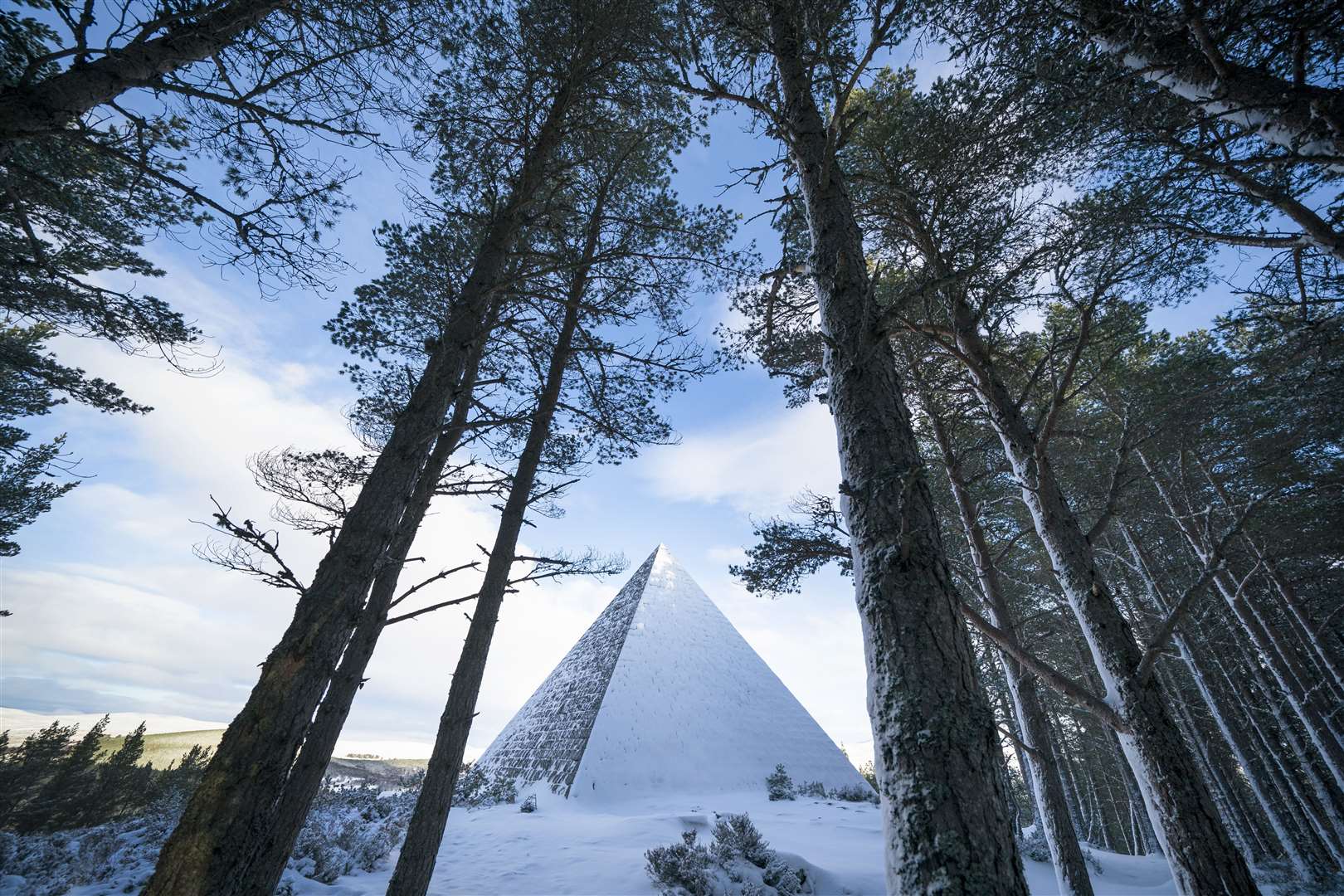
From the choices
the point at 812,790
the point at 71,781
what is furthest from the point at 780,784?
the point at 71,781

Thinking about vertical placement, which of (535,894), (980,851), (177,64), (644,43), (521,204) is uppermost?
(644,43)

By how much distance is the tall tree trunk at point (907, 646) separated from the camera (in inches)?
52.1

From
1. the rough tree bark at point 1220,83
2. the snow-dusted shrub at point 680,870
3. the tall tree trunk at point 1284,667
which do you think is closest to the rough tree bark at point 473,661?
the snow-dusted shrub at point 680,870

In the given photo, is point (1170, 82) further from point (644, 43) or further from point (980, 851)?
point (980, 851)

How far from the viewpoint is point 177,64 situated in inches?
136

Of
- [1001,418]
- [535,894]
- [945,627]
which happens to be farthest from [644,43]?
[535,894]

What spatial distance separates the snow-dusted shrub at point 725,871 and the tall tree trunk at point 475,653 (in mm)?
2752

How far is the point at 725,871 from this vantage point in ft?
20.5

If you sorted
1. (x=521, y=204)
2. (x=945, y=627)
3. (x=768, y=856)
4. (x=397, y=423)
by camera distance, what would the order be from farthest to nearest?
(x=768, y=856)
(x=521, y=204)
(x=397, y=423)
(x=945, y=627)

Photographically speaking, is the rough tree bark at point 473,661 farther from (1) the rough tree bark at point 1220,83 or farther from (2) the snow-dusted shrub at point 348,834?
(1) the rough tree bark at point 1220,83

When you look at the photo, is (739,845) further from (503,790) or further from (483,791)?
(483,791)

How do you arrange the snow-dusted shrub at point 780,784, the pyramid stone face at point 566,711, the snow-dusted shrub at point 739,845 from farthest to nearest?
the pyramid stone face at point 566,711 < the snow-dusted shrub at point 780,784 < the snow-dusted shrub at point 739,845

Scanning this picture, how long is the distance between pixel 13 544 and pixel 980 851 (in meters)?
21.2

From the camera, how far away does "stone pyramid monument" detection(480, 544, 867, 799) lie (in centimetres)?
1420
